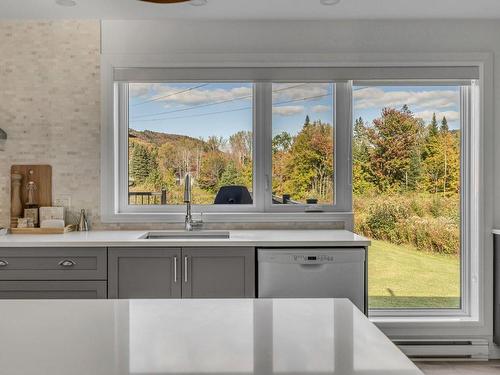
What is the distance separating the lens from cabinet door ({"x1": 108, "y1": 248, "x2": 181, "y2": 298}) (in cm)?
280

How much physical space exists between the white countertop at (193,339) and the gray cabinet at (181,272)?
4.95 ft

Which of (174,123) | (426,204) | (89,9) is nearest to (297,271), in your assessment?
(426,204)

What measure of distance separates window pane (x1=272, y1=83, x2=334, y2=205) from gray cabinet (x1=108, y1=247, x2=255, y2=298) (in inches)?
33.5

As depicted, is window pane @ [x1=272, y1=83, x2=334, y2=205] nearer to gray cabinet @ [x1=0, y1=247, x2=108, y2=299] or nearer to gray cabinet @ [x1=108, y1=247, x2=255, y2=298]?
gray cabinet @ [x1=108, y1=247, x2=255, y2=298]

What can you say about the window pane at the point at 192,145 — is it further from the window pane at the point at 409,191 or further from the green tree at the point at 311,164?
the window pane at the point at 409,191

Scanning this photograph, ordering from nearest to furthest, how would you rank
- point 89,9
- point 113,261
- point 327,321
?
point 327,321
point 113,261
point 89,9

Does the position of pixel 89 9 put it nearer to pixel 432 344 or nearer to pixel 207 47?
pixel 207 47

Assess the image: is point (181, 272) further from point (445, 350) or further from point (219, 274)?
point (445, 350)

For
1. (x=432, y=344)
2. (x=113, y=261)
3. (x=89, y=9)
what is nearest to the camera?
(x=113, y=261)

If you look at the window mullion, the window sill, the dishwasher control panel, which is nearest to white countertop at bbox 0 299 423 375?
the dishwasher control panel

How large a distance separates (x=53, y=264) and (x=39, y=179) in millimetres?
881

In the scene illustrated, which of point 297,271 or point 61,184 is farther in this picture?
point 61,184

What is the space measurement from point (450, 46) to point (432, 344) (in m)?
2.31

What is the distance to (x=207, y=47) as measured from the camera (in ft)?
11.0
